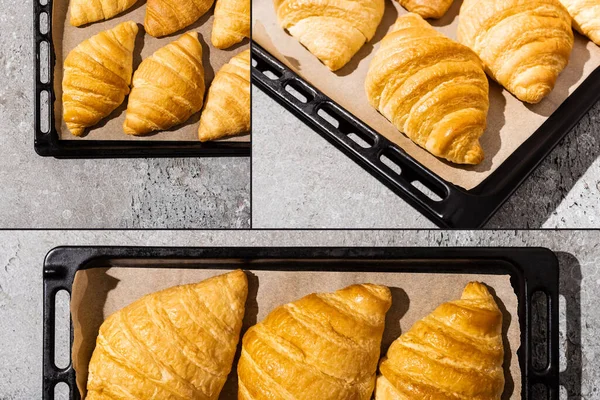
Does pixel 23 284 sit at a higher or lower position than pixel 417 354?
lower

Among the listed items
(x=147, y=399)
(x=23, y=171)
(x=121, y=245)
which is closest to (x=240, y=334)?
Answer: (x=147, y=399)

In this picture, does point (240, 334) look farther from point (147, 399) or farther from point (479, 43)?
point (479, 43)

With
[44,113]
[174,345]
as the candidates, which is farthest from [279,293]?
[44,113]

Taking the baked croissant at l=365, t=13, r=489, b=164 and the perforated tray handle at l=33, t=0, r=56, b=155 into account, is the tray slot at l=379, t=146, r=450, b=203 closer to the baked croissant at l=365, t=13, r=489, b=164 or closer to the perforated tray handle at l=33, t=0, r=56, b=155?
the baked croissant at l=365, t=13, r=489, b=164

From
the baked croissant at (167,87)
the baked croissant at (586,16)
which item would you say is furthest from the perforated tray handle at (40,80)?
the baked croissant at (586,16)

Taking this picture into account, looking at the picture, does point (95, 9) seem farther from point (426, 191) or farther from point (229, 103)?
point (426, 191)
